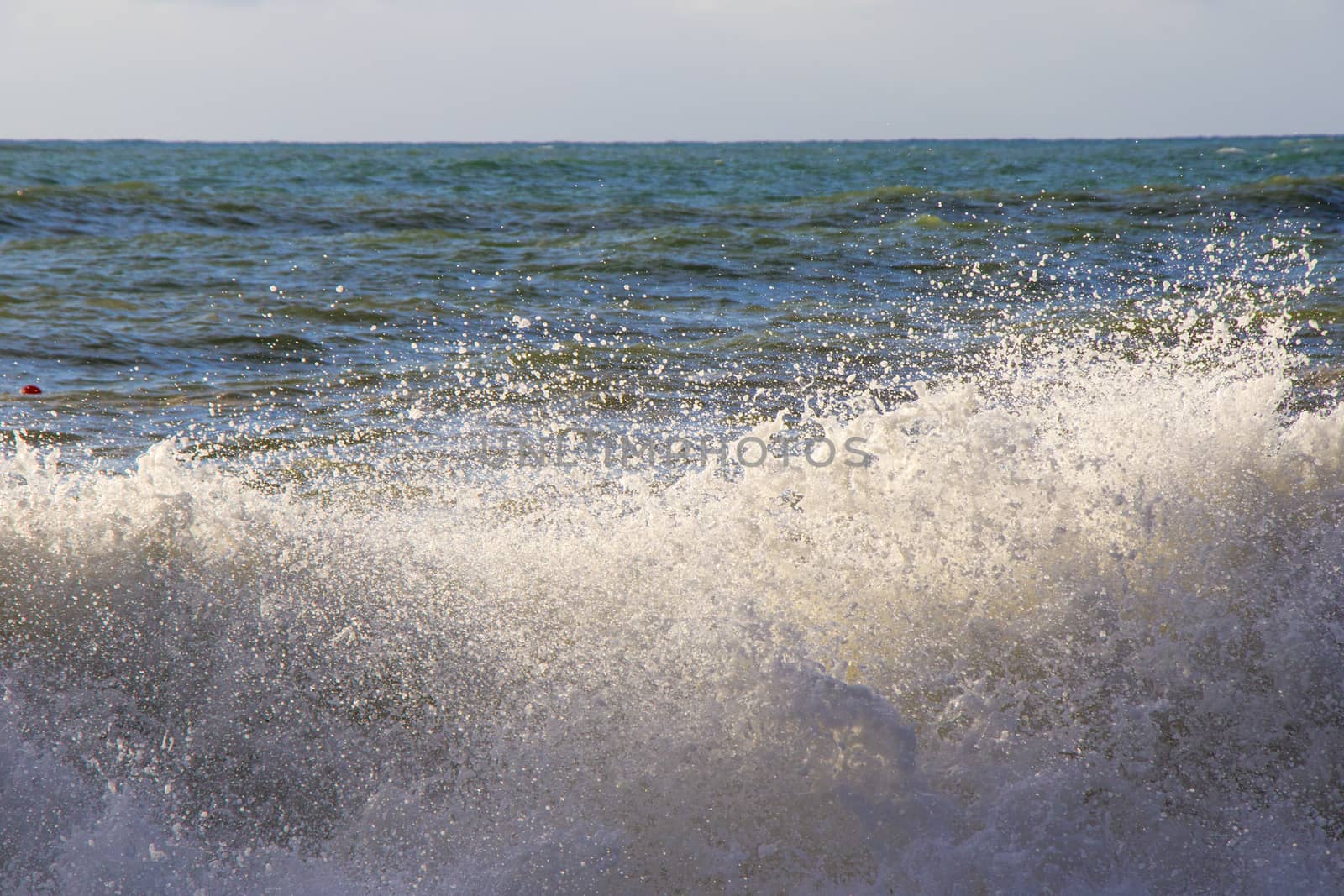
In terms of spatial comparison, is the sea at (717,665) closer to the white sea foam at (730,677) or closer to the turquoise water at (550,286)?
the white sea foam at (730,677)

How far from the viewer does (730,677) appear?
2.57 metres

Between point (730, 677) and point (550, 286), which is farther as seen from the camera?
point (550, 286)

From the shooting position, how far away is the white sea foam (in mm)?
2422

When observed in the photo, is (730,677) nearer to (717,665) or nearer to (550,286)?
(717,665)

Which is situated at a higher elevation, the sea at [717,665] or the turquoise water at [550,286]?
the turquoise water at [550,286]

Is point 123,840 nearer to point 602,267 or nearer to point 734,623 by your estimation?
point 734,623

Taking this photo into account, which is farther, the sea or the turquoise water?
the turquoise water

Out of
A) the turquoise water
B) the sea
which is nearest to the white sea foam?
the sea

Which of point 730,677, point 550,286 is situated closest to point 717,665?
point 730,677

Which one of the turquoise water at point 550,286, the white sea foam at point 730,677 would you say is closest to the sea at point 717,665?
the white sea foam at point 730,677

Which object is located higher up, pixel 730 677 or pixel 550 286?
pixel 550 286

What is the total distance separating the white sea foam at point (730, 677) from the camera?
242cm

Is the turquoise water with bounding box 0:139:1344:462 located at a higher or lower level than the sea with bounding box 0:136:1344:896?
higher

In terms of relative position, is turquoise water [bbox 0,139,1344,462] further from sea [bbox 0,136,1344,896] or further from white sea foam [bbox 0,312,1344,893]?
white sea foam [bbox 0,312,1344,893]
